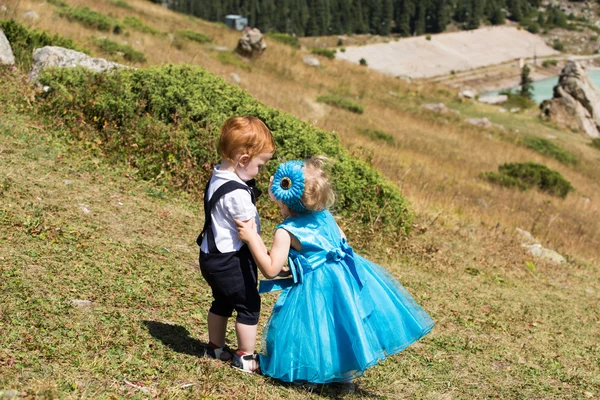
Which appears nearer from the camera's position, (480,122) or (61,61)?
(61,61)

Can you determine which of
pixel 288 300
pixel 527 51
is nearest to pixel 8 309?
pixel 288 300

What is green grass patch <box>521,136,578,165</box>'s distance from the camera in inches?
1038

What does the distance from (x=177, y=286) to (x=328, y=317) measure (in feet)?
6.10

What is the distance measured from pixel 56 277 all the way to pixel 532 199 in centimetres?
1393

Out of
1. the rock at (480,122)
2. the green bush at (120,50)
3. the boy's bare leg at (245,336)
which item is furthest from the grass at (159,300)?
the rock at (480,122)

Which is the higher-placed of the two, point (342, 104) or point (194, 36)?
point (194, 36)

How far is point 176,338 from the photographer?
4.39m

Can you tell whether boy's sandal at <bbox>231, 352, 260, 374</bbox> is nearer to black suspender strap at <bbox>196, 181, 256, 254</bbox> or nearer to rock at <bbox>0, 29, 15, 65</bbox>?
black suspender strap at <bbox>196, 181, 256, 254</bbox>

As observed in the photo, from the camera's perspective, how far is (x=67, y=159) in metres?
7.77

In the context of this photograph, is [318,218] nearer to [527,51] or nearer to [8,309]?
[8,309]

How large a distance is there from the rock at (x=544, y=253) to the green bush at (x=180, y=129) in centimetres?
255

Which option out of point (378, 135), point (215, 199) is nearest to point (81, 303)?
point (215, 199)

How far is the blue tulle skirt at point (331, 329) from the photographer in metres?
3.90

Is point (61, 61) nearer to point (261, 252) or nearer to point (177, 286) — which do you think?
point (177, 286)
